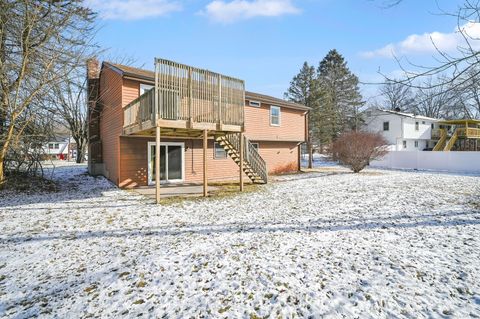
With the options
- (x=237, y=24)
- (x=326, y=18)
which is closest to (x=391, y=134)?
(x=237, y=24)

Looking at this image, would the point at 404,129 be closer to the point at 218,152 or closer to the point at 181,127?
the point at 218,152

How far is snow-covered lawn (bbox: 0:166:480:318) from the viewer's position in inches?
122

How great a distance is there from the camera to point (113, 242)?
511 centimetres

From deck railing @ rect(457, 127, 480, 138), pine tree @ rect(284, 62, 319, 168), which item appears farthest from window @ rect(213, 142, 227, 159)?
deck railing @ rect(457, 127, 480, 138)

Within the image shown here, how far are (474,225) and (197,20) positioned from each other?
10808 millimetres

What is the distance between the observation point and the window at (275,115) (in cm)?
1731

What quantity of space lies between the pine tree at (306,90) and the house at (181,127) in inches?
352

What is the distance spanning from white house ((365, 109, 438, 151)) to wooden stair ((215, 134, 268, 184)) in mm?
22990

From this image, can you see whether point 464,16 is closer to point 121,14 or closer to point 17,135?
point 121,14

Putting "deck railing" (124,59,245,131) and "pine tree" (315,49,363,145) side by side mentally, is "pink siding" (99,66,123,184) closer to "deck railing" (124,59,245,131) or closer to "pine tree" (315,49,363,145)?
"deck railing" (124,59,245,131)

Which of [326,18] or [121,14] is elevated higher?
[121,14]

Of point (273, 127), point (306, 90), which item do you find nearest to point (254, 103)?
point (273, 127)

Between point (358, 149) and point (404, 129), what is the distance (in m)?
18.5

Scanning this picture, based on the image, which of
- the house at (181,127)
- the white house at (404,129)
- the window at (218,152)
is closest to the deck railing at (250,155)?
the house at (181,127)
